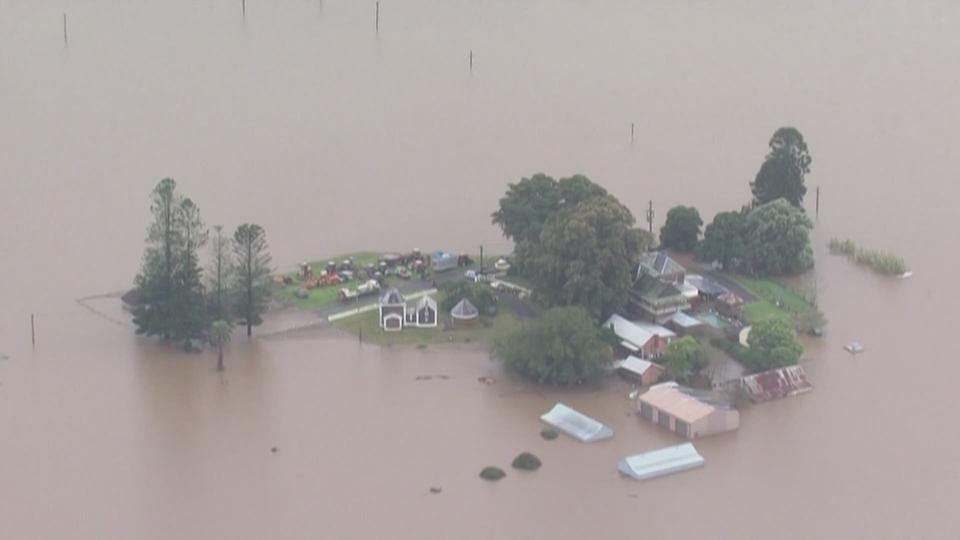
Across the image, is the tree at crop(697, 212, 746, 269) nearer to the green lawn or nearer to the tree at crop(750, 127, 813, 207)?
the tree at crop(750, 127, 813, 207)

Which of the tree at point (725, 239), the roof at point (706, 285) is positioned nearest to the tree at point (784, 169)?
the tree at point (725, 239)

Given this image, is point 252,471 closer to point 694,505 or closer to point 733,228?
point 694,505

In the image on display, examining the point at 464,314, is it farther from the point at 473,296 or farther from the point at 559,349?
the point at 559,349

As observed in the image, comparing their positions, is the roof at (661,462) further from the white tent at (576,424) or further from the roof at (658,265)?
the roof at (658,265)

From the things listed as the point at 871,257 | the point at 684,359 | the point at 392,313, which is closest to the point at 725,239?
the point at 871,257

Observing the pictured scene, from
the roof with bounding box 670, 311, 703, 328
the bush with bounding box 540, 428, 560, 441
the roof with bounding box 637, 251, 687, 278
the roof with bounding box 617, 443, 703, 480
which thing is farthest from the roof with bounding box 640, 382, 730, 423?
the roof with bounding box 637, 251, 687, 278
